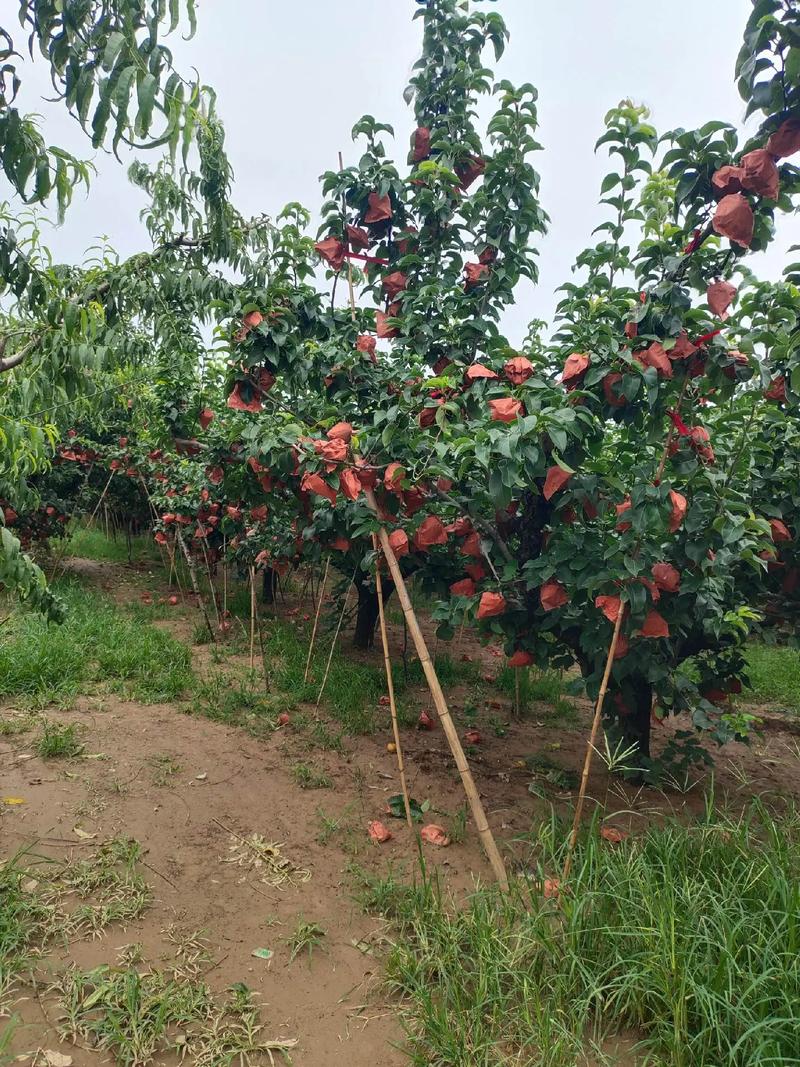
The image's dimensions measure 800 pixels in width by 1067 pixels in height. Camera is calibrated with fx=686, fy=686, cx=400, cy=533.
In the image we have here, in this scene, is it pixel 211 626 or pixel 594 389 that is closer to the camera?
pixel 594 389

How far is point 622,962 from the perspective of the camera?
169 centimetres

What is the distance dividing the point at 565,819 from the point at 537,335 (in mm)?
2115

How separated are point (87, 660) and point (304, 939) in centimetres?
281

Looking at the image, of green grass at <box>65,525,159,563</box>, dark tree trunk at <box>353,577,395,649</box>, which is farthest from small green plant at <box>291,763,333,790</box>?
green grass at <box>65,525,159,563</box>

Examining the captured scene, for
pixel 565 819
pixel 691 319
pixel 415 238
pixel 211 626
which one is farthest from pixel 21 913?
pixel 211 626

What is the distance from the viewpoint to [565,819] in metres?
2.78

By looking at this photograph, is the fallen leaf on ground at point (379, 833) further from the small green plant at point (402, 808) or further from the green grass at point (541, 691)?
the green grass at point (541, 691)

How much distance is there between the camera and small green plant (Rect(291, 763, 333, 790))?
3.11 metres

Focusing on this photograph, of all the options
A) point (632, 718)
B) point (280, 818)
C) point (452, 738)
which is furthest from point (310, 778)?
point (632, 718)

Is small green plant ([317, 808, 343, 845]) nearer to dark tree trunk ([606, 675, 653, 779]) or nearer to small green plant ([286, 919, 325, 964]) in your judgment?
small green plant ([286, 919, 325, 964])

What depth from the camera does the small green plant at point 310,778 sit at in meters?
3.11

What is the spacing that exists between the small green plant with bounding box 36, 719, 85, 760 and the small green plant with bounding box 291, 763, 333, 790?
1009 mm

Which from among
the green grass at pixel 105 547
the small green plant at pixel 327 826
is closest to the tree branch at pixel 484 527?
the small green plant at pixel 327 826

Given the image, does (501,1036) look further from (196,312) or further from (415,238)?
(196,312)
